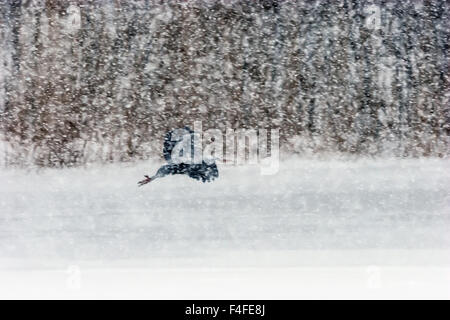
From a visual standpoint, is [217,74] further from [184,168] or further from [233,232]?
[233,232]

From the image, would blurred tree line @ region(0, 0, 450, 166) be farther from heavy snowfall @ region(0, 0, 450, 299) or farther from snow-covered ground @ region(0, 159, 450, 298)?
snow-covered ground @ region(0, 159, 450, 298)

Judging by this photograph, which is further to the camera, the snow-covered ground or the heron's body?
the heron's body

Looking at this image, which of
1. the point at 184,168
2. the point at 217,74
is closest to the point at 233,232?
the point at 184,168

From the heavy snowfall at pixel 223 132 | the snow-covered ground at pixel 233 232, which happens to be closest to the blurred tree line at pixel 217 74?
the heavy snowfall at pixel 223 132

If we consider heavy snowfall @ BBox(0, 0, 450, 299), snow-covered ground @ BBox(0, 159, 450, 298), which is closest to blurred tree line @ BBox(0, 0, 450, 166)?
heavy snowfall @ BBox(0, 0, 450, 299)

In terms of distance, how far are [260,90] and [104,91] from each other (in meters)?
0.80

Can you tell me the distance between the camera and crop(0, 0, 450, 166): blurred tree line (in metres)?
2.82

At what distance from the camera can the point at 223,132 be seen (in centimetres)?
282

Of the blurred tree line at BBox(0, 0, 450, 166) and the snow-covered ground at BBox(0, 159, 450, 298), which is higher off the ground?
the blurred tree line at BBox(0, 0, 450, 166)

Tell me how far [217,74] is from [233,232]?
2.66 ft

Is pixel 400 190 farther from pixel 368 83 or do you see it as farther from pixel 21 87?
pixel 21 87

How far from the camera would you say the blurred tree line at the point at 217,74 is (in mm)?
2816

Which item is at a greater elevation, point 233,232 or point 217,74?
point 217,74
